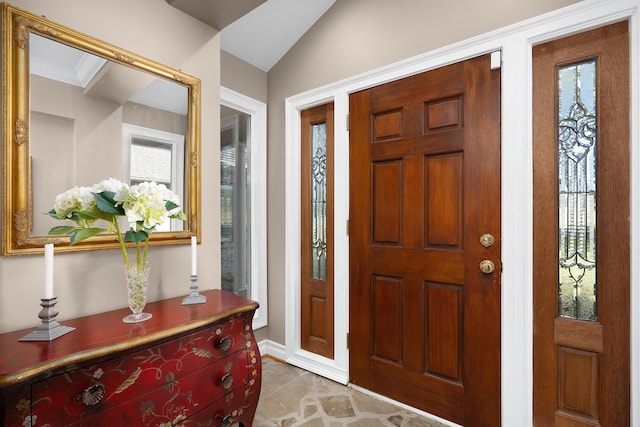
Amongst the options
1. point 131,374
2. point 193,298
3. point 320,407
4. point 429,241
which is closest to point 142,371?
point 131,374

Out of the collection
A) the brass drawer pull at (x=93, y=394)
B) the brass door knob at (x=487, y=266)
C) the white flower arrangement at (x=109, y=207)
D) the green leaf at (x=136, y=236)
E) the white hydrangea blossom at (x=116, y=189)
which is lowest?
the brass drawer pull at (x=93, y=394)

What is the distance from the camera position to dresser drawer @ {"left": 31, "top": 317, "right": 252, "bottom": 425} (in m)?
0.99

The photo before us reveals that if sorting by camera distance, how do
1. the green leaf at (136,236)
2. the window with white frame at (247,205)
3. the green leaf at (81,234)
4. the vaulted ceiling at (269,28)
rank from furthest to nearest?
1. the window with white frame at (247,205)
2. the vaulted ceiling at (269,28)
3. the green leaf at (136,236)
4. the green leaf at (81,234)

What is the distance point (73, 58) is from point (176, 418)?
1.56m

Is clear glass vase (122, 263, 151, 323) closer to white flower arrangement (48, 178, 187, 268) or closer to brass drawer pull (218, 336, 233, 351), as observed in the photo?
white flower arrangement (48, 178, 187, 268)

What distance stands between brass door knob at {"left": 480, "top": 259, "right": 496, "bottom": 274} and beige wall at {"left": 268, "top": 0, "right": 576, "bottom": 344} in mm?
1260

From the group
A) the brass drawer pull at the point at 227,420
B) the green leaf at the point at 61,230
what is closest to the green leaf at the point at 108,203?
the green leaf at the point at 61,230

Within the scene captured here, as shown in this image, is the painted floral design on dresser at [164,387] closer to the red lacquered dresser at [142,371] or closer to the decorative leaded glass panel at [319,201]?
the red lacquered dresser at [142,371]

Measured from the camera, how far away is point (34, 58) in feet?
4.19

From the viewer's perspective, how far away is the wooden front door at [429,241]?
1746 mm

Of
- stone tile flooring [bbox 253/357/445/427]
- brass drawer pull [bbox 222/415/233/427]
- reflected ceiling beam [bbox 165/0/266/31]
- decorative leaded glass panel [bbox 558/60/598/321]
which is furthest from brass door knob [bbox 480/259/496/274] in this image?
reflected ceiling beam [bbox 165/0/266/31]

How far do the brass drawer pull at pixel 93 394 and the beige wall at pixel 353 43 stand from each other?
5.46 ft

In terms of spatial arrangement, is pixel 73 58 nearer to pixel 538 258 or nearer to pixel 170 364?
pixel 170 364

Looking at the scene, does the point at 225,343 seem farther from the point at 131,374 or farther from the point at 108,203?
the point at 108,203
